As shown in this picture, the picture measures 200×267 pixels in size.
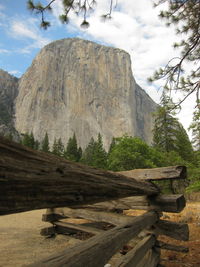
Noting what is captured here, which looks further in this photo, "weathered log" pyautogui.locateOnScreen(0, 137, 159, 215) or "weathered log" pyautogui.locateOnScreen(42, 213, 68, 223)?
"weathered log" pyautogui.locateOnScreen(42, 213, 68, 223)

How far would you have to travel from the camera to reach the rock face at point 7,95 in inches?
3679

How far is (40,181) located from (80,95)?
95673 millimetres

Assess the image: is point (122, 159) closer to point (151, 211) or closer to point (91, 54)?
point (151, 211)

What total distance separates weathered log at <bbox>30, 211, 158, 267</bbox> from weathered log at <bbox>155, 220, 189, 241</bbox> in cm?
125

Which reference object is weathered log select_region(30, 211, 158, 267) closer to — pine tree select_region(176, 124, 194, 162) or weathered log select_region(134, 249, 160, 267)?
weathered log select_region(134, 249, 160, 267)

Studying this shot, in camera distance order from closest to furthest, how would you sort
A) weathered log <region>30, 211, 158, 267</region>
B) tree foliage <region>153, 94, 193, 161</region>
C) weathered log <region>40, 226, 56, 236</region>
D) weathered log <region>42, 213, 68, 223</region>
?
weathered log <region>30, 211, 158, 267</region> → weathered log <region>42, 213, 68, 223</region> → weathered log <region>40, 226, 56, 236</region> → tree foliage <region>153, 94, 193, 161</region>

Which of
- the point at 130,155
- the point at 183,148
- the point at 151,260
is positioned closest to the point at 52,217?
the point at 151,260

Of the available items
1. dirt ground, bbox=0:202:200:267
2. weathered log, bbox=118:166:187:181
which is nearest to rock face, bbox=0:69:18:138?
dirt ground, bbox=0:202:200:267

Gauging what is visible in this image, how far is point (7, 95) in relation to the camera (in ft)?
339

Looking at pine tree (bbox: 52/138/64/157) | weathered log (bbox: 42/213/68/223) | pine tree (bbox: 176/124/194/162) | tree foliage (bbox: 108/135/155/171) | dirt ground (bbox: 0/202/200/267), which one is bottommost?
dirt ground (bbox: 0/202/200/267)

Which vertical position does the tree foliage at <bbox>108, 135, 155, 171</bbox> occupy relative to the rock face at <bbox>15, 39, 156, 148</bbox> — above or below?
below

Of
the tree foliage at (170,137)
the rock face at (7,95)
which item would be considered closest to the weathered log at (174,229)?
the tree foliage at (170,137)

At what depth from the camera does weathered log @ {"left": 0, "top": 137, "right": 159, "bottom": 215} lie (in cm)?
127

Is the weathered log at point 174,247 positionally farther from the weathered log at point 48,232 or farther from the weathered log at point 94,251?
the weathered log at point 48,232
